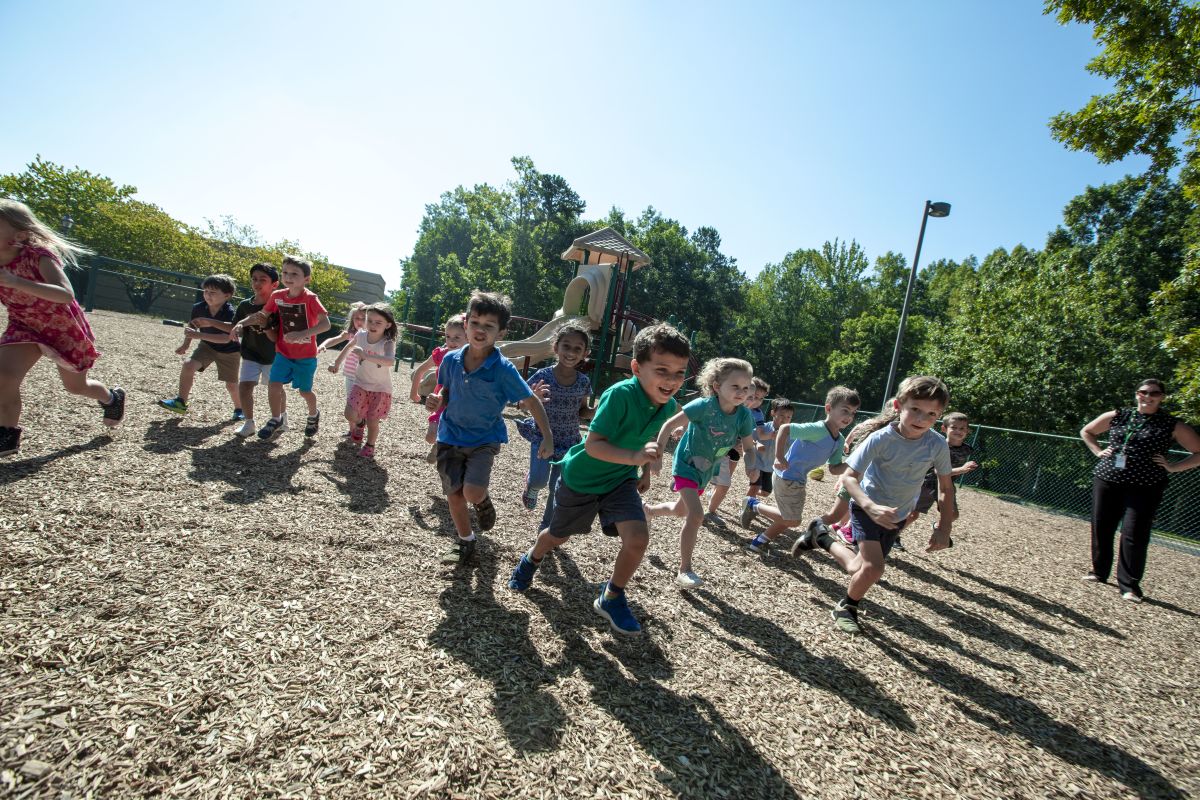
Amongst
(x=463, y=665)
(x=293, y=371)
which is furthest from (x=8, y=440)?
(x=463, y=665)

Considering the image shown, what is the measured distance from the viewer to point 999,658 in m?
3.67

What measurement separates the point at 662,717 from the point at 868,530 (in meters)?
1.91

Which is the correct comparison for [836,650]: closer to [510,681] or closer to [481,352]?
[510,681]

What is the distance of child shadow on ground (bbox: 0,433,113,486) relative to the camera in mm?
3570

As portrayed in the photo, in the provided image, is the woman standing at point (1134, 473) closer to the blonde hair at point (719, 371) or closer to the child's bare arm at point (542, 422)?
the blonde hair at point (719, 371)

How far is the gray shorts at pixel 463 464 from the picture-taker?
11.4 feet

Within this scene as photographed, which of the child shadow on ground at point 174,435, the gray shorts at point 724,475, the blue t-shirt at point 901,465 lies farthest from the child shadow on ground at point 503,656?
the child shadow on ground at point 174,435

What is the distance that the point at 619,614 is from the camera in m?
3.09

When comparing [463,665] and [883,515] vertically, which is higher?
[883,515]

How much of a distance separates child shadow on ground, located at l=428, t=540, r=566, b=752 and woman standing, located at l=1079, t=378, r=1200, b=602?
5.93 m

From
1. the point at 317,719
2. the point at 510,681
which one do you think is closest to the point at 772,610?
the point at 510,681

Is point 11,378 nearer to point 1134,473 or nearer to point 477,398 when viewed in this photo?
point 477,398

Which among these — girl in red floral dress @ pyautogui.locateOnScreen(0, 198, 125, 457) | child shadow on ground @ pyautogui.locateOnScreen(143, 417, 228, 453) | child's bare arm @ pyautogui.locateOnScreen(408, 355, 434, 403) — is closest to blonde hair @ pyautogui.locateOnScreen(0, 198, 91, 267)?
girl in red floral dress @ pyautogui.locateOnScreen(0, 198, 125, 457)

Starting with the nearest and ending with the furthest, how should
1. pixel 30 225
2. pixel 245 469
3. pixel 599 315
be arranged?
pixel 30 225 → pixel 245 469 → pixel 599 315
